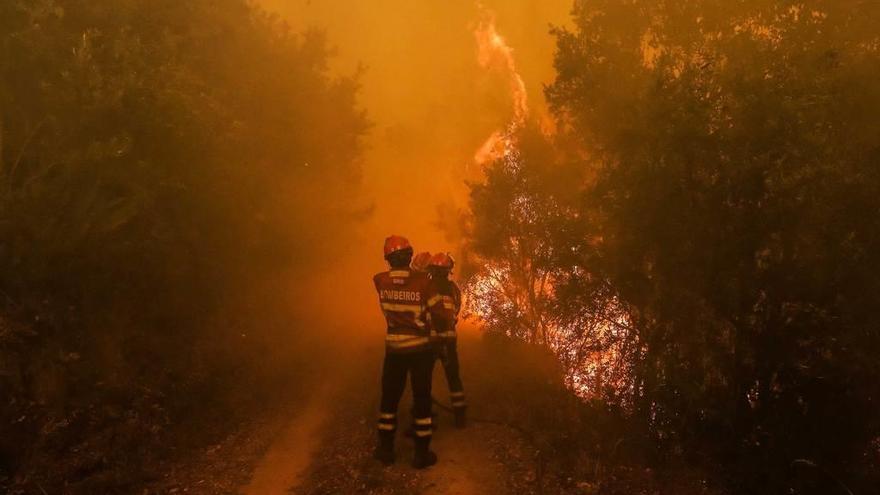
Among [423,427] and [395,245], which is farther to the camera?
[395,245]

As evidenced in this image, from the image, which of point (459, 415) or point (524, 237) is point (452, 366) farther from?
point (524, 237)

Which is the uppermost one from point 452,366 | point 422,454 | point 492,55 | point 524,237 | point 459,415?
point 492,55

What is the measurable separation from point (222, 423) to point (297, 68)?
13.8 m

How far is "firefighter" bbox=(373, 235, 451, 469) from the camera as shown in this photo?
7875 mm

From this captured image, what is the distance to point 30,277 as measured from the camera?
329 inches

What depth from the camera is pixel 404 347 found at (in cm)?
790

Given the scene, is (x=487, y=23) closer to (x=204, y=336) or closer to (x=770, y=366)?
(x=204, y=336)

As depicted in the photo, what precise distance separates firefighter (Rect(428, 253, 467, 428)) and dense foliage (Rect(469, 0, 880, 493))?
7.41ft

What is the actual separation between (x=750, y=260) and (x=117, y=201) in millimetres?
10108

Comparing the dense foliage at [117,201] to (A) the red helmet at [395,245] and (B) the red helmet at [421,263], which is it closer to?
(A) the red helmet at [395,245]

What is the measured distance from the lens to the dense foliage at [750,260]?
20.0 feet

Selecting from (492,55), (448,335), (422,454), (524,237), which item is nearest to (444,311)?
(448,335)

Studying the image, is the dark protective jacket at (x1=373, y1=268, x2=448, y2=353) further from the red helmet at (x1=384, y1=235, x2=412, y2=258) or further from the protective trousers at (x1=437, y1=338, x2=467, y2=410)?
the protective trousers at (x1=437, y1=338, x2=467, y2=410)

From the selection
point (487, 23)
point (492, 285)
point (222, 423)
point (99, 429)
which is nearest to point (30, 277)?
point (99, 429)
